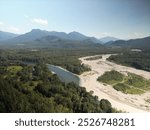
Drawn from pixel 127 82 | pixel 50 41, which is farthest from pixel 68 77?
pixel 50 41

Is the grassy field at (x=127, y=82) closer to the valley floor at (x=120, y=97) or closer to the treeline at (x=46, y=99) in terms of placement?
the valley floor at (x=120, y=97)

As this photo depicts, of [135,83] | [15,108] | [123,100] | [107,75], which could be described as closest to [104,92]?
[123,100]

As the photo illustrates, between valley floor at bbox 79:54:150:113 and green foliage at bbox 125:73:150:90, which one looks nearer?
valley floor at bbox 79:54:150:113

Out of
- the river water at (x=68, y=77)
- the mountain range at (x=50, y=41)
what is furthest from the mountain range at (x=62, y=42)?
the river water at (x=68, y=77)

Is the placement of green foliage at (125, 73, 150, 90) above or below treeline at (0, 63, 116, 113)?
below

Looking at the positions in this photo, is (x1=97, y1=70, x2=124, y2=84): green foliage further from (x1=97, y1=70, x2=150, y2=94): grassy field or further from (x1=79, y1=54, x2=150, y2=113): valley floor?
(x1=79, y1=54, x2=150, y2=113): valley floor

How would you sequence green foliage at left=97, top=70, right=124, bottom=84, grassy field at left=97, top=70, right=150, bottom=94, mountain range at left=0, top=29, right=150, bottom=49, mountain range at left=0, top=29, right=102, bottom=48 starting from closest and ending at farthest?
grassy field at left=97, top=70, right=150, bottom=94 < green foliage at left=97, top=70, right=124, bottom=84 < mountain range at left=0, top=29, right=150, bottom=49 < mountain range at left=0, top=29, right=102, bottom=48

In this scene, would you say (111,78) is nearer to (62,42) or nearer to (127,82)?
(127,82)

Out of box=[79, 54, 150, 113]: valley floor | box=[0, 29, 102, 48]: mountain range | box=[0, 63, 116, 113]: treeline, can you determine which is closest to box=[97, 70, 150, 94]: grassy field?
box=[79, 54, 150, 113]: valley floor
